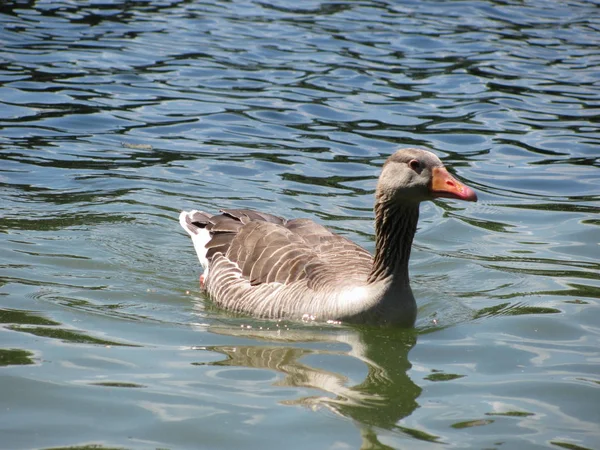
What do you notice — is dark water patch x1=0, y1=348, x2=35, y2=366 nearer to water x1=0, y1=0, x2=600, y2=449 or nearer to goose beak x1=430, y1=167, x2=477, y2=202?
water x1=0, y1=0, x2=600, y2=449

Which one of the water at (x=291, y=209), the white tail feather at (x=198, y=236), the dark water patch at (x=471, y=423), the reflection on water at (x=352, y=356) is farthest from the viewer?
the white tail feather at (x=198, y=236)

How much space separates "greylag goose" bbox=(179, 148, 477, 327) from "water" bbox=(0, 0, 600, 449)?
8.9 inches

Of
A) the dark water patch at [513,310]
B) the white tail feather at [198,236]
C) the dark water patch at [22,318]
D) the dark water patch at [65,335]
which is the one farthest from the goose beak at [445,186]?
the dark water patch at [22,318]

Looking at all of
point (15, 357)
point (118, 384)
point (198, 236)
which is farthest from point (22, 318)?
point (198, 236)

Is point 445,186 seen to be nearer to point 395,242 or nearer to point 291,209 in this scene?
point 395,242

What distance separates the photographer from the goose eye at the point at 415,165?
855cm

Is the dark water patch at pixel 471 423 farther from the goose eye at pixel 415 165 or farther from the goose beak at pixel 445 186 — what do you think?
the goose eye at pixel 415 165

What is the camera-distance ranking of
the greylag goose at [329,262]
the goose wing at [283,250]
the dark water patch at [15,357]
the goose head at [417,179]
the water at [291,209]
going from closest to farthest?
the water at [291,209] → the dark water patch at [15,357] → the goose head at [417,179] → the greylag goose at [329,262] → the goose wing at [283,250]

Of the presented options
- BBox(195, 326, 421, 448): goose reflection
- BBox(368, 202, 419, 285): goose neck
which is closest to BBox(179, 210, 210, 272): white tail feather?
BBox(195, 326, 421, 448): goose reflection

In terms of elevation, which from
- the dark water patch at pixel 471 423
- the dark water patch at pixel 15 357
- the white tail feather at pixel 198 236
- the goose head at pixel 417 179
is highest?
the goose head at pixel 417 179

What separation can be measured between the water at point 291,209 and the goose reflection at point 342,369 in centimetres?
3

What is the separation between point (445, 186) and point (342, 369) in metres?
1.80

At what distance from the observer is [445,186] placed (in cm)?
837

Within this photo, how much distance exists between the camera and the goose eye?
855cm
